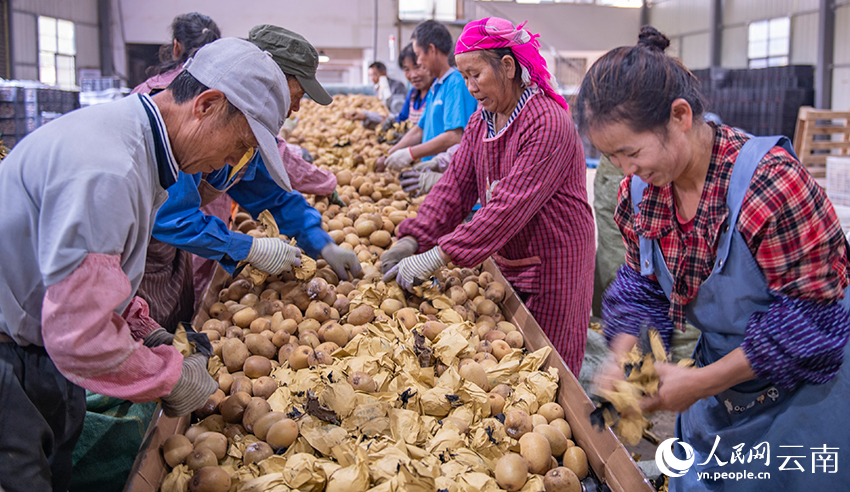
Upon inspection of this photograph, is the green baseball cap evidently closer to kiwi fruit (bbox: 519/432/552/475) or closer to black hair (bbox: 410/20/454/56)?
kiwi fruit (bbox: 519/432/552/475)

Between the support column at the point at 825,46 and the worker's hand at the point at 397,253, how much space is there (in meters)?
12.9

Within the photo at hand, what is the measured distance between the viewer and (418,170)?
3549mm

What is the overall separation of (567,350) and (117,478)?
165cm

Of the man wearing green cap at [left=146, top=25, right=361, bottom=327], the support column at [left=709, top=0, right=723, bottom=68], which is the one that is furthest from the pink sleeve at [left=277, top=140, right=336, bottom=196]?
the support column at [left=709, top=0, right=723, bottom=68]

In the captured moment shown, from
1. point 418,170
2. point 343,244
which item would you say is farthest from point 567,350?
point 418,170

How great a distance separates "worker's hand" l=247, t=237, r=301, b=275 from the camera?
84.5 inches

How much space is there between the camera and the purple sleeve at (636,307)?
1.49 metres

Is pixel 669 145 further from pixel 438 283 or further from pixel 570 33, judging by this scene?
A: pixel 570 33

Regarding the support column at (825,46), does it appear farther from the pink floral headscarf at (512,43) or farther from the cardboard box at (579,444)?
the cardboard box at (579,444)

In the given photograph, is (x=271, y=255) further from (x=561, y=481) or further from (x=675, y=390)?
(x=675, y=390)

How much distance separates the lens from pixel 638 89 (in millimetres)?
1126

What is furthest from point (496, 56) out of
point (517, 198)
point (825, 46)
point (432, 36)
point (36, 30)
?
point (36, 30)

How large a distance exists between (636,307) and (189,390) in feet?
3.59

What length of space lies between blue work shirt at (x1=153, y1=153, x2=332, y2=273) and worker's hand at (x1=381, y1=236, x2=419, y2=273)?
0.30 metres
